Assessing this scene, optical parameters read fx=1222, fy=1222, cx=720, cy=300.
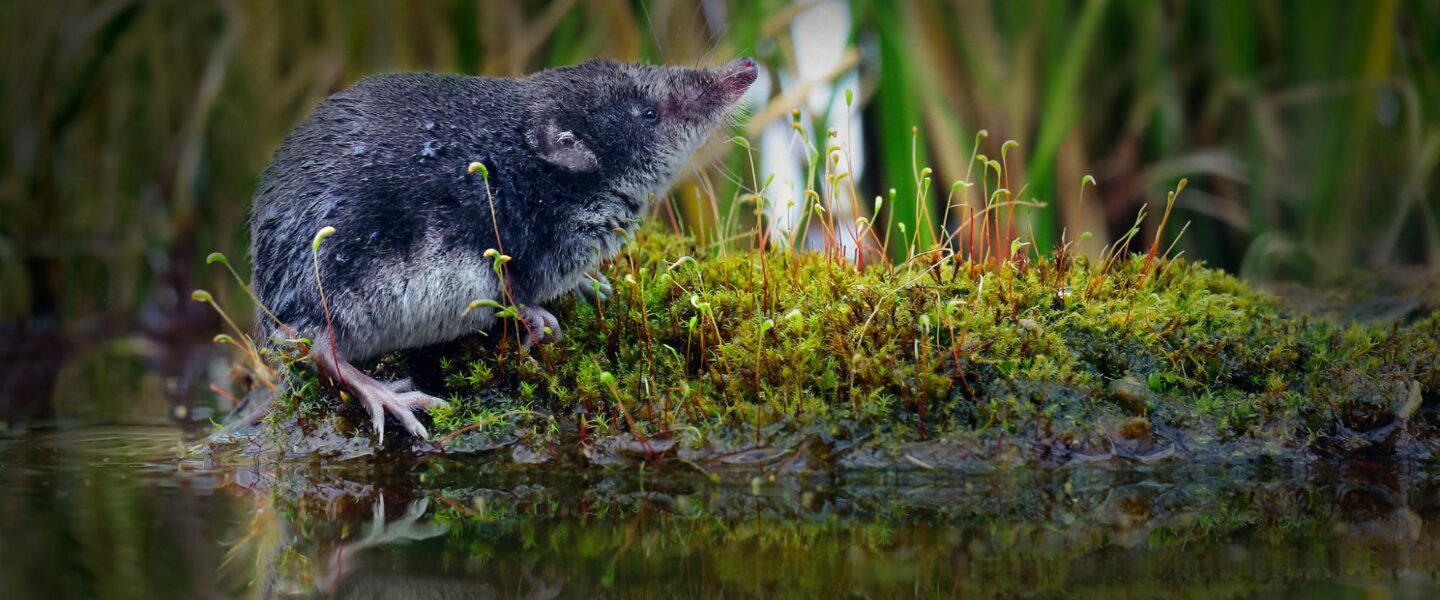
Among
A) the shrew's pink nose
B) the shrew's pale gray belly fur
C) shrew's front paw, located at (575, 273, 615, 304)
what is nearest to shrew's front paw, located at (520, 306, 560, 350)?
the shrew's pale gray belly fur

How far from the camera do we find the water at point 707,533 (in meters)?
2.04

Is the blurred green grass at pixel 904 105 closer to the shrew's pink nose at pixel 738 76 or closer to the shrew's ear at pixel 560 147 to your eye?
the shrew's pink nose at pixel 738 76

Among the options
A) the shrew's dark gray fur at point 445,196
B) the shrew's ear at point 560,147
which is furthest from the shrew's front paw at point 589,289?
the shrew's ear at point 560,147

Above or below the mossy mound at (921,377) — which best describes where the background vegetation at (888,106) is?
above

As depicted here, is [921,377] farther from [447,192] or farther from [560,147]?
[447,192]

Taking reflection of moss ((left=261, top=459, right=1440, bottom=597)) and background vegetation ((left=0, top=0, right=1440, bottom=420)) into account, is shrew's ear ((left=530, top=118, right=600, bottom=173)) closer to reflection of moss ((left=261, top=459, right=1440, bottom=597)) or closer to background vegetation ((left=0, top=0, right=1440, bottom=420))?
reflection of moss ((left=261, top=459, right=1440, bottom=597))

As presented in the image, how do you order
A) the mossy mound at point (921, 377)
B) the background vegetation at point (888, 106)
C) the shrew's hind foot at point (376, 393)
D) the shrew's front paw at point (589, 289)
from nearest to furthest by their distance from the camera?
the mossy mound at point (921, 377) → the shrew's hind foot at point (376, 393) → the shrew's front paw at point (589, 289) → the background vegetation at point (888, 106)

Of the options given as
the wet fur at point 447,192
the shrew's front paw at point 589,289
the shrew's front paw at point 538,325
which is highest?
the wet fur at point 447,192

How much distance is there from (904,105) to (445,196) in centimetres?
265

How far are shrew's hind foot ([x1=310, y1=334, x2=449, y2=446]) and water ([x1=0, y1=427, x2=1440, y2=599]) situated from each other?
0.48 feet

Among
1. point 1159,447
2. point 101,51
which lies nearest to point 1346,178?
point 1159,447

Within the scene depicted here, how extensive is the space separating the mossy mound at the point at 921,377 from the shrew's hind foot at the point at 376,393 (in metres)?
0.07

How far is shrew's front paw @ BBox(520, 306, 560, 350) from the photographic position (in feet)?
11.4

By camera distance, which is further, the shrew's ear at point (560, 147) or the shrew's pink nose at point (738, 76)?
the shrew's pink nose at point (738, 76)
